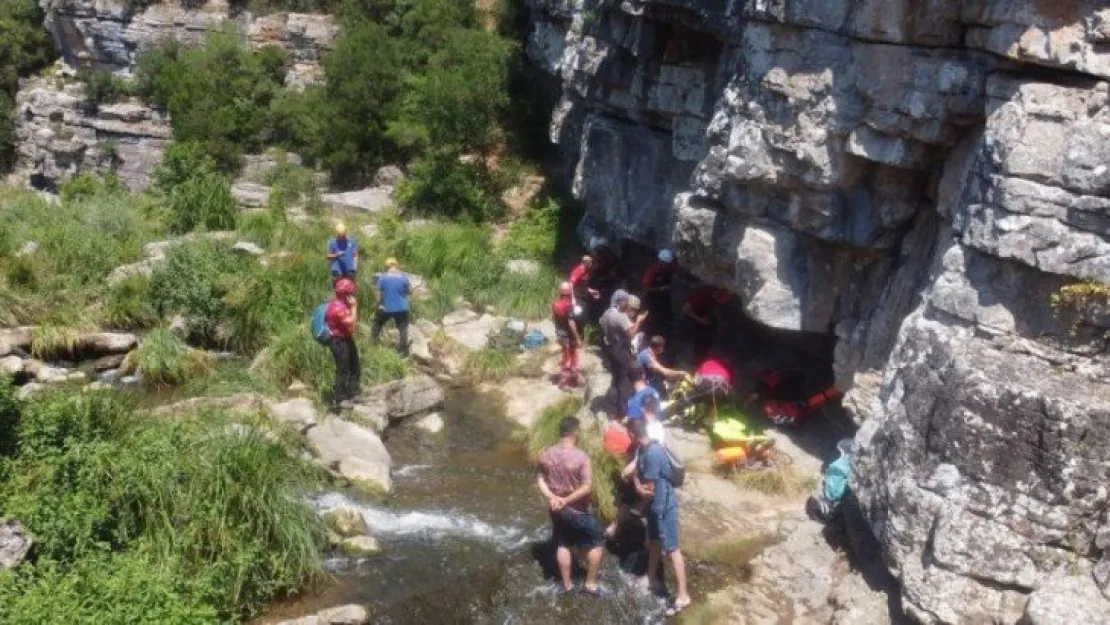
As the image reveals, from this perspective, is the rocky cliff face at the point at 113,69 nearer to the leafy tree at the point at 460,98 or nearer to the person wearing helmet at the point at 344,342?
the leafy tree at the point at 460,98

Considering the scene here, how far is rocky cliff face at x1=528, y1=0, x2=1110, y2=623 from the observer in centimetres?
690

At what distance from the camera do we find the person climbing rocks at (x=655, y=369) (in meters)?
10.7

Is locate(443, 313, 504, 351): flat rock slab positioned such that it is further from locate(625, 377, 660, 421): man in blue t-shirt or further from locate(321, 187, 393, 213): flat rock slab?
locate(321, 187, 393, 213): flat rock slab

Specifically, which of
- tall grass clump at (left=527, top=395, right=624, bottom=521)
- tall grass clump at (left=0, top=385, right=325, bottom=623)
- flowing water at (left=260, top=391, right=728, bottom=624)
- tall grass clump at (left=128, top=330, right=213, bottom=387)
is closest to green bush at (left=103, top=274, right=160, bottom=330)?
tall grass clump at (left=128, top=330, right=213, bottom=387)

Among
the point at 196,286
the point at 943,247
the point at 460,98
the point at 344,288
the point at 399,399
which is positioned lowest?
the point at 399,399

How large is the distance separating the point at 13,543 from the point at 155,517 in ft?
3.36

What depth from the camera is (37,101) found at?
23.6 metres

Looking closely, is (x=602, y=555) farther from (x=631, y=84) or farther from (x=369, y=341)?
(x=631, y=84)

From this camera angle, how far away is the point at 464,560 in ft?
28.9

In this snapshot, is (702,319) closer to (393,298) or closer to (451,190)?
(393,298)

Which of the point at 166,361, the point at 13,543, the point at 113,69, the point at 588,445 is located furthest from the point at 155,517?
the point at 113,69

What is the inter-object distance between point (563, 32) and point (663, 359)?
6.89m

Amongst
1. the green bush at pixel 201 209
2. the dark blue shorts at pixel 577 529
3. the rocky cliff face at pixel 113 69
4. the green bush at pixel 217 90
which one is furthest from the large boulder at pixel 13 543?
the rocky cliff face at pixel 113 69

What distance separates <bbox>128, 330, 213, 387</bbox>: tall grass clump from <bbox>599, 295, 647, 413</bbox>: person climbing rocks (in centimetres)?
522
